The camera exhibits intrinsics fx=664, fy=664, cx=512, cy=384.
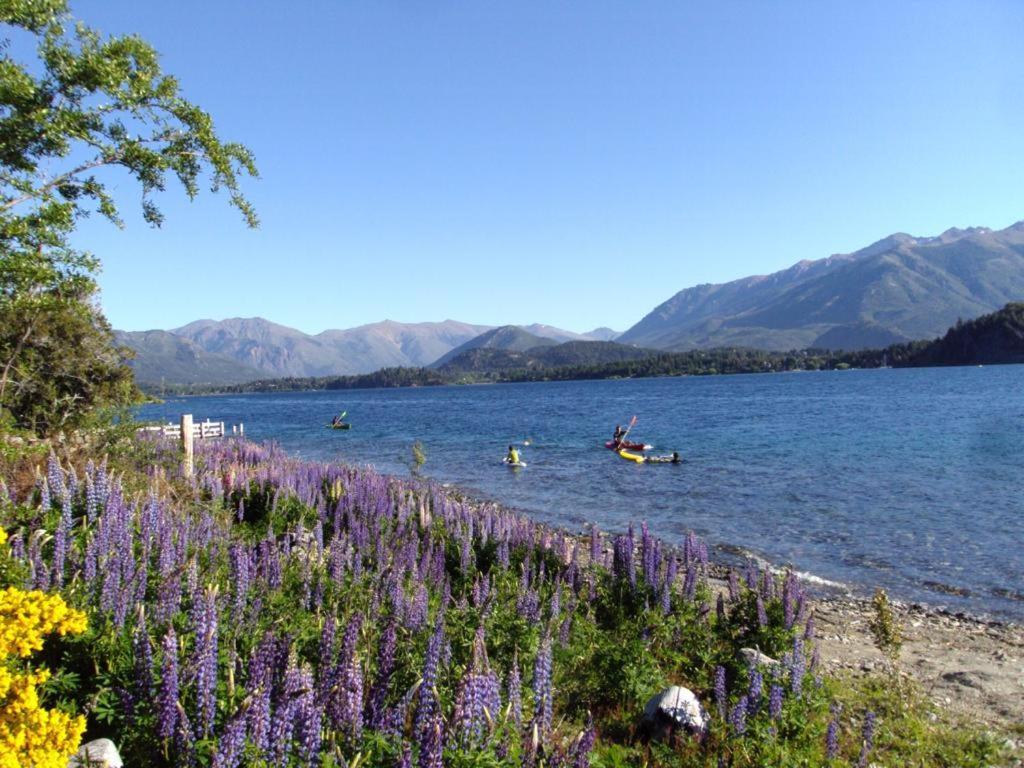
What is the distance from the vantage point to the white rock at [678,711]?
6.37 m

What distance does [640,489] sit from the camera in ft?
96.9

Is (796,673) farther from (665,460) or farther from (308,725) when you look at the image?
(665,460)

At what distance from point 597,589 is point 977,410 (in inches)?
2641

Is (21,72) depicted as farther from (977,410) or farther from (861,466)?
(977,410)

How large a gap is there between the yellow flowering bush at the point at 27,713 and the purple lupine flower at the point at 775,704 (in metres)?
5.37

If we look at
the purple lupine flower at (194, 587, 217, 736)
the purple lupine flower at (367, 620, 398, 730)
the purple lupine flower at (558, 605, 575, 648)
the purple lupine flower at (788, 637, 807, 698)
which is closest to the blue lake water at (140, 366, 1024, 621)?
the purple lupine flower at (788, 637, 807, 698)

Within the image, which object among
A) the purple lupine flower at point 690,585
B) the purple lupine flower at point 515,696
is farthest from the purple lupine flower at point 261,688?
the purple lupine flower at point 690,585

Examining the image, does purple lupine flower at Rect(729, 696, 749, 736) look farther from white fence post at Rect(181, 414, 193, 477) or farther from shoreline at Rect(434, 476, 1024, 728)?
white fence post at Rect(181, 414, 193, 477)

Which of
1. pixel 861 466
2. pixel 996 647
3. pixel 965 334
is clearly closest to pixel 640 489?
pixel 861 466

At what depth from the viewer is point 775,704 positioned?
19.5 ft

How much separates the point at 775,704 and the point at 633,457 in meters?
33.0

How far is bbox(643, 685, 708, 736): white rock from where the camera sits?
637 centimetres

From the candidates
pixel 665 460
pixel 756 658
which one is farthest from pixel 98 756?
pixel 665 460

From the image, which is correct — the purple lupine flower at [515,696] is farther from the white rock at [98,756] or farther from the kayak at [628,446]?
the kayak at [628,446]
